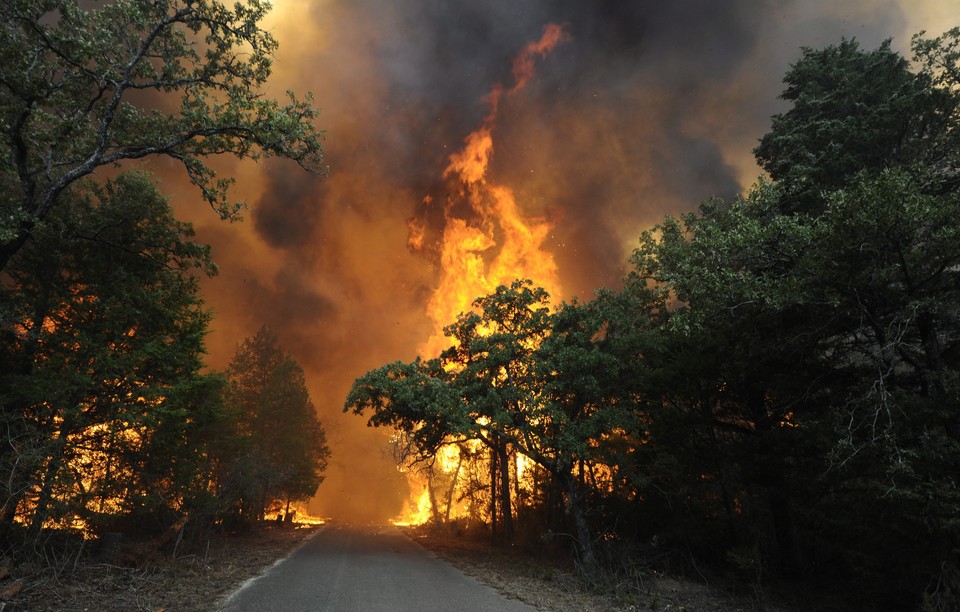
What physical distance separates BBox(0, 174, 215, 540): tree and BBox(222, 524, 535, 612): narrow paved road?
6.32m

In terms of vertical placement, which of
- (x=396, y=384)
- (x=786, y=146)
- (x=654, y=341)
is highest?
(x=786, y=146)

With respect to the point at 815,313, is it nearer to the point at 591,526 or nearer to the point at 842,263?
the point at 842,263

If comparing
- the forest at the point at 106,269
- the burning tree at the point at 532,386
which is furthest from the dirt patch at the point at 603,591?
the forest at the point at 106,269

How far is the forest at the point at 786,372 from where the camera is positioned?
9.72 meters

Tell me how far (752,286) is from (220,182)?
14036 mm

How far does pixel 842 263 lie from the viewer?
10.1 metres

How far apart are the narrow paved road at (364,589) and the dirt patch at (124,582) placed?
0.82m

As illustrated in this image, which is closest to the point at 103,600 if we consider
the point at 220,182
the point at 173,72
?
the point at 220,182

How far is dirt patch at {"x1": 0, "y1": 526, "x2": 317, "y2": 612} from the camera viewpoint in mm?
8195

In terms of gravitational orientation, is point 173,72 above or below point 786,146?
below

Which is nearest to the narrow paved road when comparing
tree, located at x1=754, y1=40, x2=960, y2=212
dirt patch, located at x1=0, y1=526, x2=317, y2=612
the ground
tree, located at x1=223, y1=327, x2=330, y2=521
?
the ground

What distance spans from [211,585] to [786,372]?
17.7 m

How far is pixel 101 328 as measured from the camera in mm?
15438

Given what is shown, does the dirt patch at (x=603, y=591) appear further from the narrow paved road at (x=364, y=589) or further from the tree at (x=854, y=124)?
the tree at (x=854, y=124)
